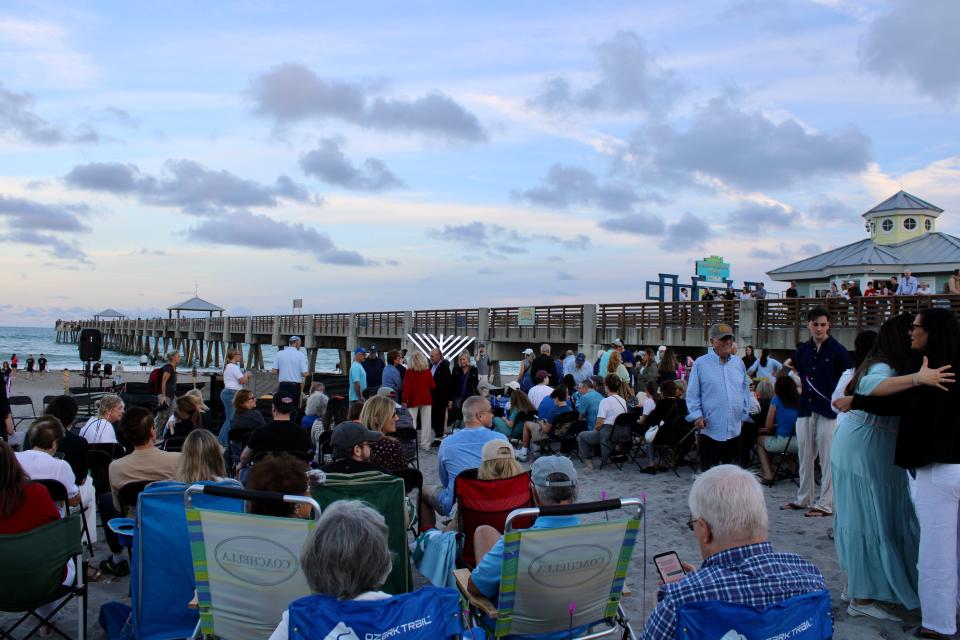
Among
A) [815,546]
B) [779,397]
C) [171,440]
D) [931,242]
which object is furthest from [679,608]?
[931,242]

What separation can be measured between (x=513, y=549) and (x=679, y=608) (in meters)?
0.89

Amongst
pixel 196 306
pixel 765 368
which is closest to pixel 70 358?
pixel 196 306

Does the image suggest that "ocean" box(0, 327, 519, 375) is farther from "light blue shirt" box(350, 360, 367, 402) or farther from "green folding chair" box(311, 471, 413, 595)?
"green folding chair" box(311, 471, 413, 595)

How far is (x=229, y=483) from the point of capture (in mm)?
4043

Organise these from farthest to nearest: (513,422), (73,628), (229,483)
Result: (513,422) → (73,628) → (229,483)

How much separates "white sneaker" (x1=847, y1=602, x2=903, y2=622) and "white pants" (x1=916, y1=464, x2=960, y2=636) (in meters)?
0.34

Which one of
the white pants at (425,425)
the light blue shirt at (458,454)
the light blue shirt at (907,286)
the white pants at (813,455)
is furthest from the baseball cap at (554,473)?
the light blue shirt at (907,286)

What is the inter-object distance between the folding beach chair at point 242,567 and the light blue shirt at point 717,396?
5.42 m

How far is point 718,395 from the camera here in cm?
772

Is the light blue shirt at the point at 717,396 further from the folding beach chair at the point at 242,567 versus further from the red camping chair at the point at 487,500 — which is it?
the folding beach chair at the point at 242,567

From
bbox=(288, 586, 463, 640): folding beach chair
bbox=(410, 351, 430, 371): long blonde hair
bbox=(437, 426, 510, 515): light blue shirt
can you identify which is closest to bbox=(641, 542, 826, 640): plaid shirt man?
bbox=(288, 586, 463, 640): folding beach chair

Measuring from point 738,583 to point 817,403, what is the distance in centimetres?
500

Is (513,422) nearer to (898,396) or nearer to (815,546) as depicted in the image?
(815,546)

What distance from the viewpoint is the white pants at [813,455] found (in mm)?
6762
